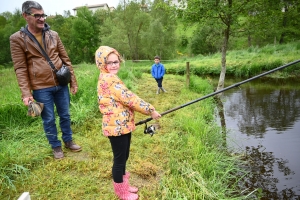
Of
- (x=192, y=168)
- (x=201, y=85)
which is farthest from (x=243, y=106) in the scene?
(x=192, y=168)

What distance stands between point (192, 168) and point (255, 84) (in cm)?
922

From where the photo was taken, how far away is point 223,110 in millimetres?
7238

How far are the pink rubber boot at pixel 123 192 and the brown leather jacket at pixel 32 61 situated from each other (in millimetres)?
1604

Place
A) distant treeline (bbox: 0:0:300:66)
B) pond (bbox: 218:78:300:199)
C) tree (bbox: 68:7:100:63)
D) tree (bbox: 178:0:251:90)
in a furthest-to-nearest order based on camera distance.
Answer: tree (bbox: 68:7:100:63)
distant treeline (bbox: 0:0:300:66)
tree (bbox: 178:0:251:90)
pond (bbox: 218:78:300:199)

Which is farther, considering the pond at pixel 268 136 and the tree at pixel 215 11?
→ the tree at pixel 215 11

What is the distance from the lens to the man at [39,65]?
2.70 meters

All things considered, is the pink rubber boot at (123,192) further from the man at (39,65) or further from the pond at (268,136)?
the pond at (268,136)

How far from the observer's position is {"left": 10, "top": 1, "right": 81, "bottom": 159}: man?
8.86 feet

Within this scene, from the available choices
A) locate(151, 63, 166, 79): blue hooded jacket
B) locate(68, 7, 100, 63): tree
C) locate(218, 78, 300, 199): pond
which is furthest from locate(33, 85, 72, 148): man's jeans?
locate(68, 7, 100, 63): tree

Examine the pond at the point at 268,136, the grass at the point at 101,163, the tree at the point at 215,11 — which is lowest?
the pond at the point at 268,136

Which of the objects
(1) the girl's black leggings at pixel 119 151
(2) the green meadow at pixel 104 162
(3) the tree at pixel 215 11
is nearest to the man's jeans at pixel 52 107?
(2) the green meadow at pixel 104 162

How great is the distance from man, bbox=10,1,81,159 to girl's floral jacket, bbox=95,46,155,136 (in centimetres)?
120

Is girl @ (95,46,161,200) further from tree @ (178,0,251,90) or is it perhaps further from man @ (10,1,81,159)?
tree @ (178,0,251,90)

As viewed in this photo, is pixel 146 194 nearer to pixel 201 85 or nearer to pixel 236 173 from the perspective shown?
pixel 236 173
